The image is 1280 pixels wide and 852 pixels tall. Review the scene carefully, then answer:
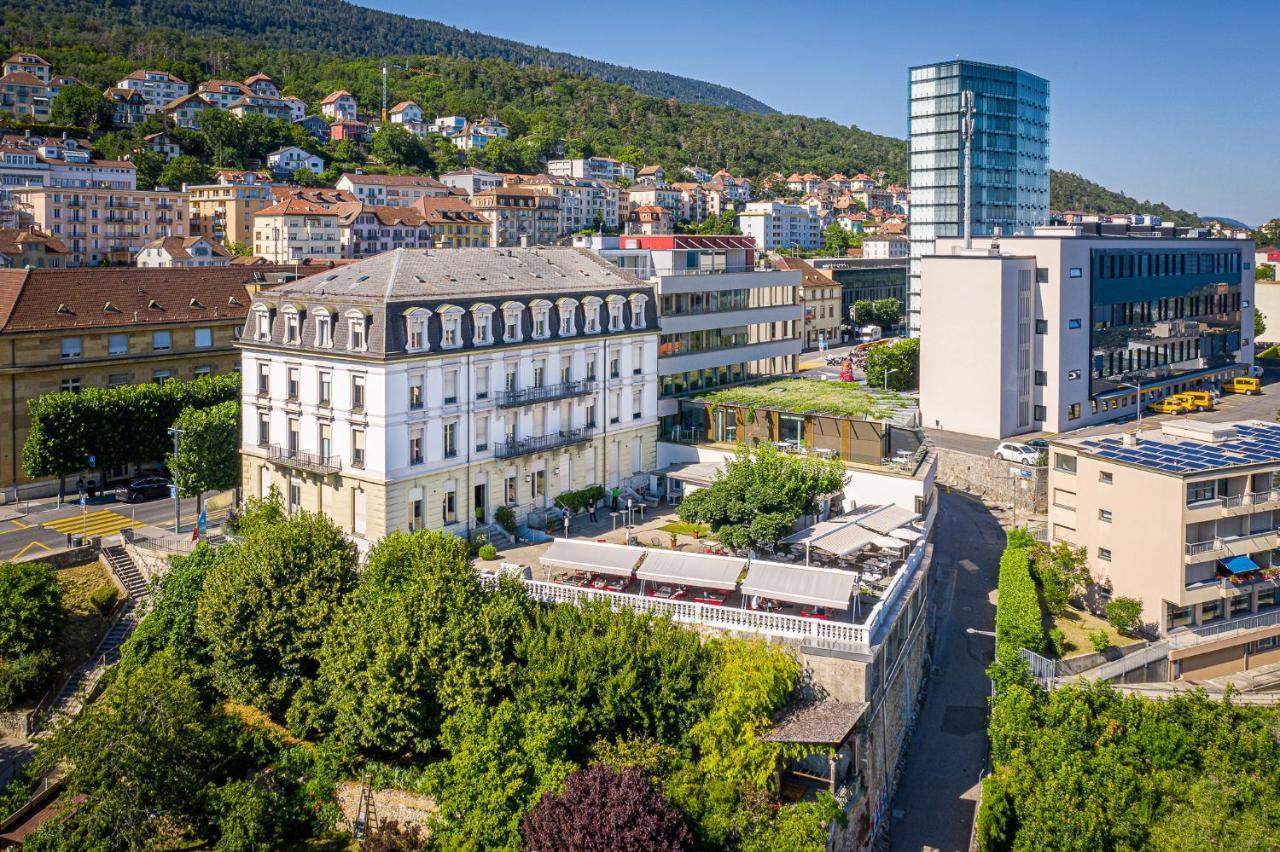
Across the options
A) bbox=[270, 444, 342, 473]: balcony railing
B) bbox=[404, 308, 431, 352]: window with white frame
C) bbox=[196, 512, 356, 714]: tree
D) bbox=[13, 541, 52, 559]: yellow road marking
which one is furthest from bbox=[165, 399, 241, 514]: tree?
bbox=[196, 512, 356, 714]: tree

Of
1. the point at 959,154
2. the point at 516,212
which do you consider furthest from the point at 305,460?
the point at 516,212

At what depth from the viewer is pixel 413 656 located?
33156 mm

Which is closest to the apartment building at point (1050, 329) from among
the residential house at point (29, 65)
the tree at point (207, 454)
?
the tree at point (207, 454)

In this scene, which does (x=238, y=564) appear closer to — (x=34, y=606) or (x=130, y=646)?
(x=130, y=646)

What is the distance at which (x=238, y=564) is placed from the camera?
37.6 m

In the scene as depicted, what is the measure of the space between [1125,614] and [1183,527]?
3.99m

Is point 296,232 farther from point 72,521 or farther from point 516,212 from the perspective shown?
point 72,521

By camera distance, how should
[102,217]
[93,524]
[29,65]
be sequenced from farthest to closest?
[29,65] → [102,217] → [93,524]

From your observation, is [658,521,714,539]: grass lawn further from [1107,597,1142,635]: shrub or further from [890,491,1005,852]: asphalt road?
[1107,597,1142,635]: shrub

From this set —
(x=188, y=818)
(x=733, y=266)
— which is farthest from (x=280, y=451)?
(x=733, y=266)

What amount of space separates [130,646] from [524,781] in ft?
60.9

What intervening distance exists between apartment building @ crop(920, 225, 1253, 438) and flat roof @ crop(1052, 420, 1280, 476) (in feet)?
53.2

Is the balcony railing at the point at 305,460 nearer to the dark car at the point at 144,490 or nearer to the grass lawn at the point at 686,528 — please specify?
the dark car at the point at 144,490

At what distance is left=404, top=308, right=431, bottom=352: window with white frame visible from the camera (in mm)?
44094
